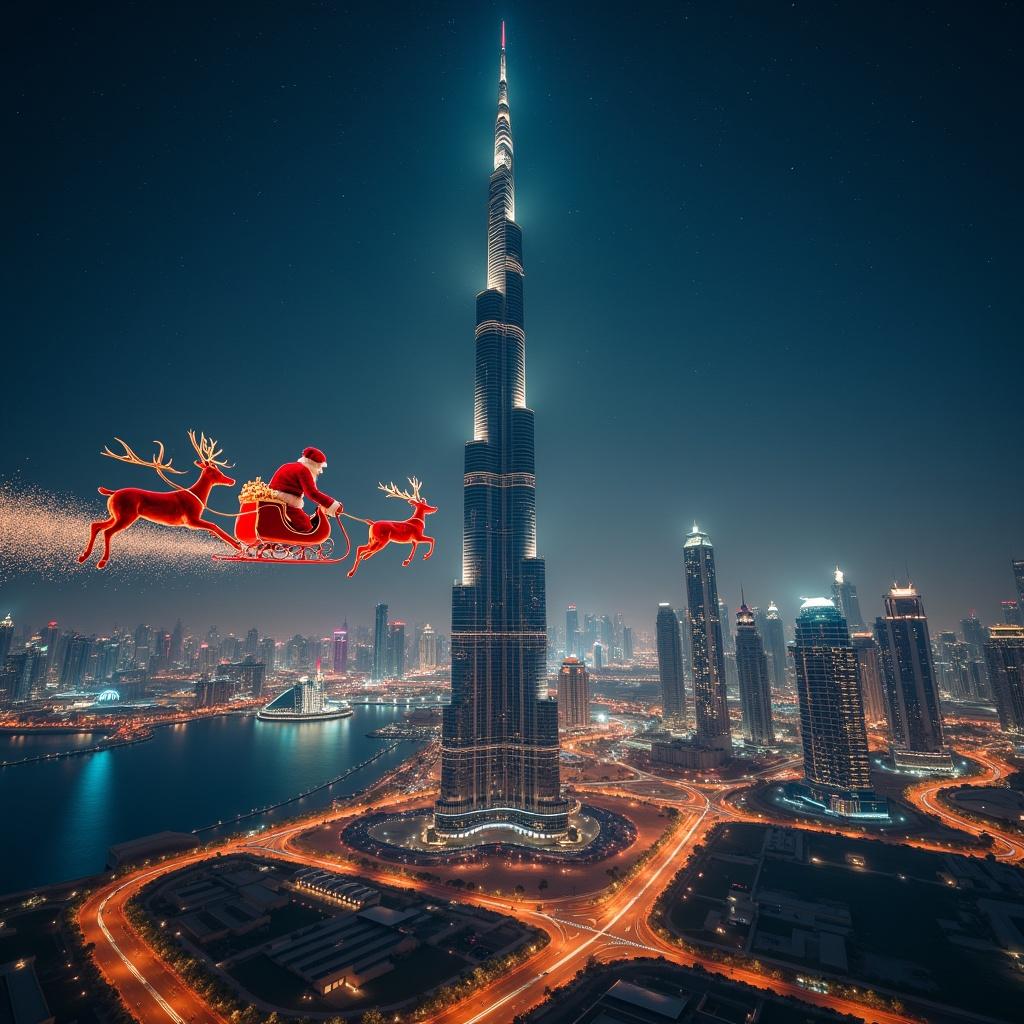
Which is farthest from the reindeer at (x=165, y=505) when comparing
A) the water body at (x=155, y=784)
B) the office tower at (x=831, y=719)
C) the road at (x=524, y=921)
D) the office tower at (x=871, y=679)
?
the office tower at (x=871, y=679)

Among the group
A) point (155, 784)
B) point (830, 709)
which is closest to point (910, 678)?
point (830, 709)

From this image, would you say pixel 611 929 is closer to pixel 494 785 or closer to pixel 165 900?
pixel 494 785

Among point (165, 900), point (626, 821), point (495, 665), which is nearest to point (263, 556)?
point (165, 900)

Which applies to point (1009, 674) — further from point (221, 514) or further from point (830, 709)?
point (221, 514)

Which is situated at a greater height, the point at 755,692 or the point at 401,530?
the point at 401,530

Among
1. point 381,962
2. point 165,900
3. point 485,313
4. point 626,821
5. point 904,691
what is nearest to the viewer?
point 381,962

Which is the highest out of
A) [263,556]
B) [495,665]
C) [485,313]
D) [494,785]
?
[485,313]

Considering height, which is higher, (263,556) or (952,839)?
(263,556)

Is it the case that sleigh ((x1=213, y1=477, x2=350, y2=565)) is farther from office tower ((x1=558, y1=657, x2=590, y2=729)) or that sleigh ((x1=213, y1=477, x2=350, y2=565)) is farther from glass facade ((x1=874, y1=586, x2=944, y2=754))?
office tower ((x1=558, y1=657, x2=590, y2=729))
